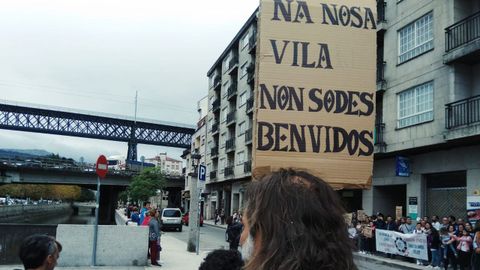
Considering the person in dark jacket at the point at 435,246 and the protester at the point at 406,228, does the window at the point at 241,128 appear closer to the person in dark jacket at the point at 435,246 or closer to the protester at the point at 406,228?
the protester at the point at 406,228

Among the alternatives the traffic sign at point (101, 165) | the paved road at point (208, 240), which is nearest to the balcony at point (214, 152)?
the paved road at point (208, 240)

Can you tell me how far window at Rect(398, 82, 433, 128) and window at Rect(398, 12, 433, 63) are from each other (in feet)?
5.46

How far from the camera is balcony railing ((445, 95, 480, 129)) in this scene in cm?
1998

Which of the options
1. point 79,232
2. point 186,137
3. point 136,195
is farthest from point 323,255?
point 186,137

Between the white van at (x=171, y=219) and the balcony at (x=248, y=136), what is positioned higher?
the balcony at (x=248, y=136)

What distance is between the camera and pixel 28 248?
14.3 ft

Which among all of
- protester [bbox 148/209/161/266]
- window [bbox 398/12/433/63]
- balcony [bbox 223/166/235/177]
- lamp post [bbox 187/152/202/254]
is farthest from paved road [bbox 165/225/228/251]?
balcony [bbox 223/166/235/177]

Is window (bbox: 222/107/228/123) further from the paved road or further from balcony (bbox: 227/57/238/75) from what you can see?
the paved road

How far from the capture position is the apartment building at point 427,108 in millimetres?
20797

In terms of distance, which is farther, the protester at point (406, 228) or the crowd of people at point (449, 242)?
the protester at point (406, 228)

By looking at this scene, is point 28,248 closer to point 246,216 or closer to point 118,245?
point 246,216

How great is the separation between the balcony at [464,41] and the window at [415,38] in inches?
62.3

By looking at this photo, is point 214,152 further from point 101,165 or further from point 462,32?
point 101,165

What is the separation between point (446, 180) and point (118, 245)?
49.5 feet
